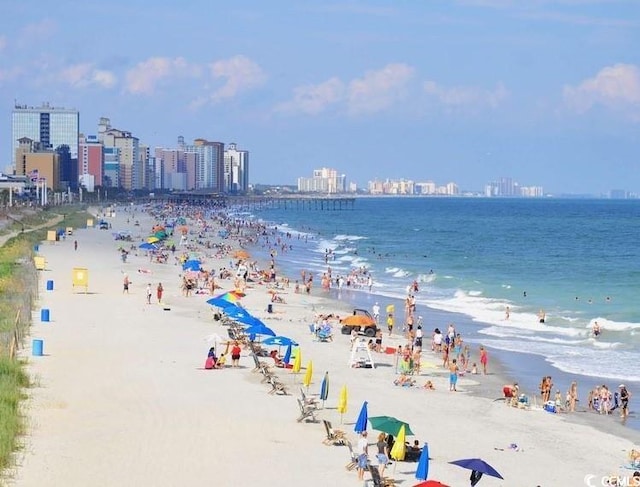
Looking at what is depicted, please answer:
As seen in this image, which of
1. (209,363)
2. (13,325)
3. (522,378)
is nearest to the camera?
(209,363)

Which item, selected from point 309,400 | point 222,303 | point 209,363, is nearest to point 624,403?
point 309,400

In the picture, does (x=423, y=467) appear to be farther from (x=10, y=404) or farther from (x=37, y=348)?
(x=37, y=348)

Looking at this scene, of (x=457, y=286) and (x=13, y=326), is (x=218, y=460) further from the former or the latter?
(x=457, y=286)

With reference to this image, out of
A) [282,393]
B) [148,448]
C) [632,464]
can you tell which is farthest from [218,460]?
[632,464]

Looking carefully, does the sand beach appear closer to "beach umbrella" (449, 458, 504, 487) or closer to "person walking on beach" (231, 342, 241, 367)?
"person walking on beach" (231, 342, 241, 367)

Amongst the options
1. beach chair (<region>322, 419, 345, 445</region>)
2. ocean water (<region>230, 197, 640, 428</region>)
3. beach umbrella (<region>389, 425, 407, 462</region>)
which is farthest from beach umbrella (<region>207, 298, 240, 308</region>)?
beach umbrella (<region>389, 425, 407, 462</region>)

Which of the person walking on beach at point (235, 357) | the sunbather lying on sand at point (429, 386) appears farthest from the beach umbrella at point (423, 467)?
the person walking on beach at point (235, 357)

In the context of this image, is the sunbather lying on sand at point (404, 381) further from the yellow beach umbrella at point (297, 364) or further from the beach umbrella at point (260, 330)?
the beach umbrella at point (260, 330)
